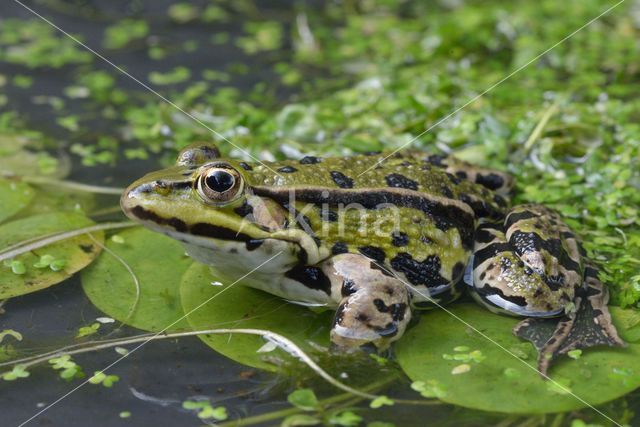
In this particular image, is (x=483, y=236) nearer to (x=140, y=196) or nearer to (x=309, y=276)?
(x=309, y=276)

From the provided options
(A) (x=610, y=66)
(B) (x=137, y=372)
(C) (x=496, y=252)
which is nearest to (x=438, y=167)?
(C) (x=496, y=252)

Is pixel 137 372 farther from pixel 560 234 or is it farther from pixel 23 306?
pixel 560 234

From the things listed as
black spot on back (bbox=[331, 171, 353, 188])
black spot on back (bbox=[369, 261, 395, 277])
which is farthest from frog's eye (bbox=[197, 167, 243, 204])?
black spot on back (bbox=[369, 261, 395, 277])

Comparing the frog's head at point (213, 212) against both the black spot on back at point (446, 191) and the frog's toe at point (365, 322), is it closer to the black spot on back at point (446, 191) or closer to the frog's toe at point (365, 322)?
the frog's toe at point (365, 322)

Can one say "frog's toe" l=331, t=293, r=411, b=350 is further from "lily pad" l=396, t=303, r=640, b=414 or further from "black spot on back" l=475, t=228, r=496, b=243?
"black spot on back" l=475, t=228, r=496, b=243

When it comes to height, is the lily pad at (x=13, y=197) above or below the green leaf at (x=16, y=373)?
above

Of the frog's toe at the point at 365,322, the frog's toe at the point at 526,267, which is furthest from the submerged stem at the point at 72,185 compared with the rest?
the frog's toe at the point at 526,267
